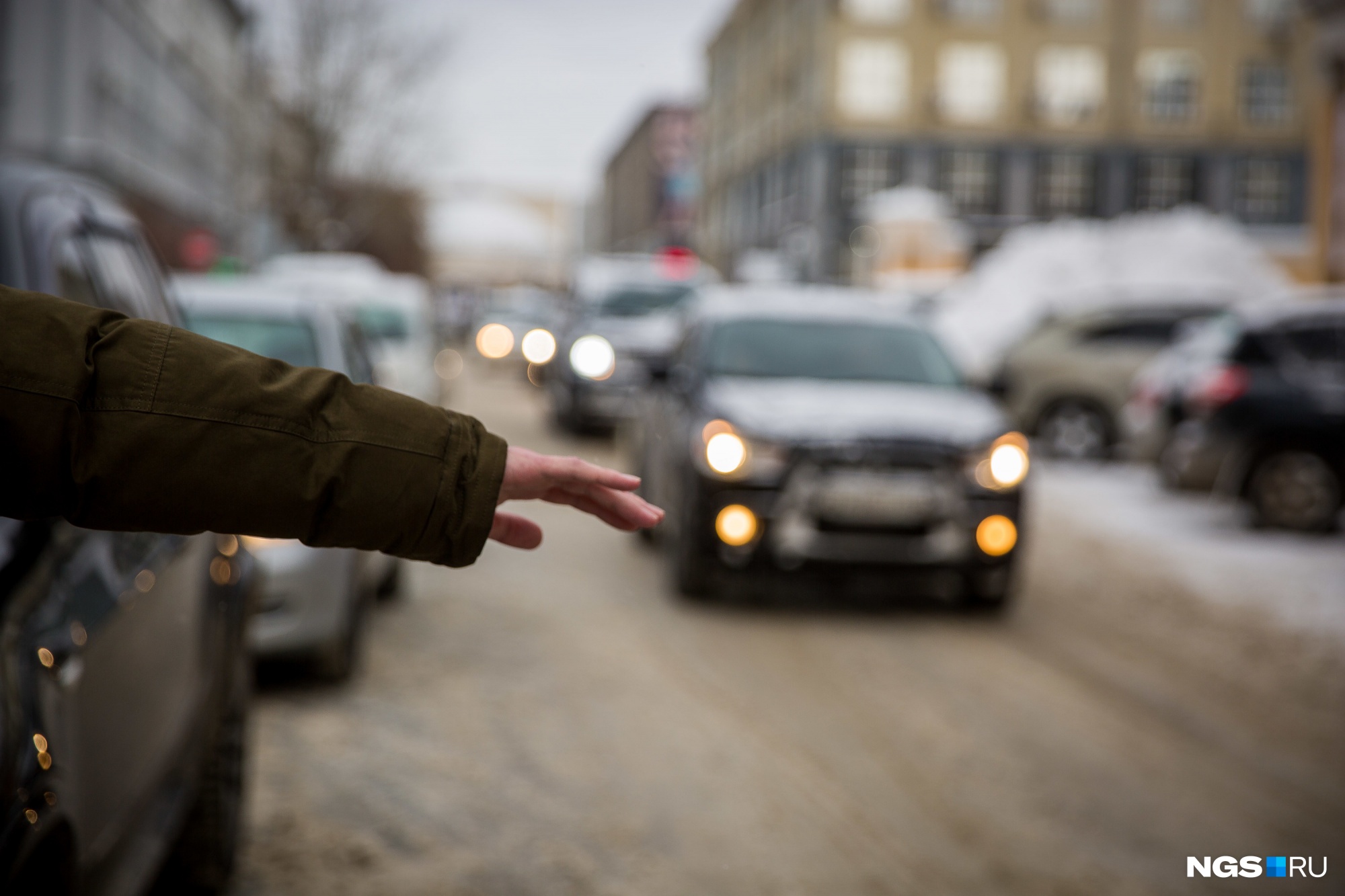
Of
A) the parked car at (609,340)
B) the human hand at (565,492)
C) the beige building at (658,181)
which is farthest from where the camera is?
the beige building at (658,181)

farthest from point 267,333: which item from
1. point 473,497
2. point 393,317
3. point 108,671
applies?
point 393,317

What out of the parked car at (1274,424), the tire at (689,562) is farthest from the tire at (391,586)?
the parked car at (1274,424)

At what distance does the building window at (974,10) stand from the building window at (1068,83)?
2245 millimetres

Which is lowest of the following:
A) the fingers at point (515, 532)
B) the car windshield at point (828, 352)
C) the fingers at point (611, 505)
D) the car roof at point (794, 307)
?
the fingers at point (515, 532)

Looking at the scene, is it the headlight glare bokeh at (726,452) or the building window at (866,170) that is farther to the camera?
the building window at (866,170)

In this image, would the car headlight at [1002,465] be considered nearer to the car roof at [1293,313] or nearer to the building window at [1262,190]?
the car roof at [1293,313]

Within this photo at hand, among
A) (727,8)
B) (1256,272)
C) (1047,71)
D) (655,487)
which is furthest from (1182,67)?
(655,487)

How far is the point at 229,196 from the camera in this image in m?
54.5

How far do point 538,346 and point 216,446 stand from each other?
85.6 ft

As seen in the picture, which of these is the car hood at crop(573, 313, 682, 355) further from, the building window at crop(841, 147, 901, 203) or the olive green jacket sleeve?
the building window at crop(841, 147, 901, 203)

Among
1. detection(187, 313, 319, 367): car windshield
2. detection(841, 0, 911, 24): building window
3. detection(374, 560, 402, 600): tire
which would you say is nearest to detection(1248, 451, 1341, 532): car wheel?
detection(374, 560, 402, 600): tire

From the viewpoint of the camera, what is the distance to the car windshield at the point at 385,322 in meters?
13.9

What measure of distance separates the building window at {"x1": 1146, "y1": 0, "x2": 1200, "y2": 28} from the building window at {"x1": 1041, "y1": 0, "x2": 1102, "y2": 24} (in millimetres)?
1959

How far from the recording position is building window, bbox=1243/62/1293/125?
5503 cm
